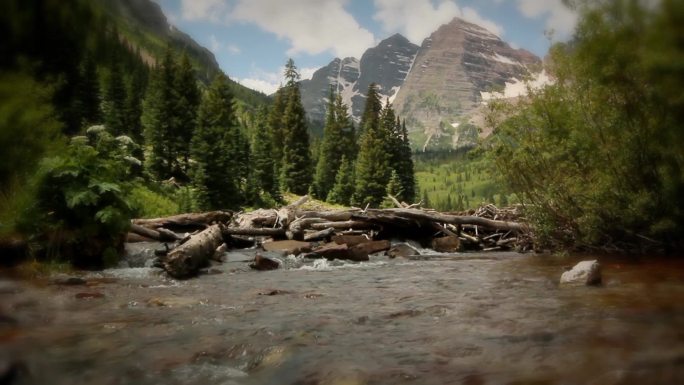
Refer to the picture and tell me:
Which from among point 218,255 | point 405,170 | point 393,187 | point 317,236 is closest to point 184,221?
point 317,236

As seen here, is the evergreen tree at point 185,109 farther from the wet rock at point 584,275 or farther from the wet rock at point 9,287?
the wet rock at point 584,275

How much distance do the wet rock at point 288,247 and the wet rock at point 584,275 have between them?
9.07 meters

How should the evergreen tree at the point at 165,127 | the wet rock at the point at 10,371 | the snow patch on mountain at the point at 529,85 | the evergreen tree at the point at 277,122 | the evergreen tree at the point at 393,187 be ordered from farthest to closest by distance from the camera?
the evergreen tree at the point at 277,122 < the evergreen tree at the point at 393,187 < the evergreen tree at the point at 165,127 < the snow patch on mountain at the point at 529,85 < the wet rock at the point at 10,371

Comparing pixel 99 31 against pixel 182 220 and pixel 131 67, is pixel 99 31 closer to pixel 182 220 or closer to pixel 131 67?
pixel 182 220

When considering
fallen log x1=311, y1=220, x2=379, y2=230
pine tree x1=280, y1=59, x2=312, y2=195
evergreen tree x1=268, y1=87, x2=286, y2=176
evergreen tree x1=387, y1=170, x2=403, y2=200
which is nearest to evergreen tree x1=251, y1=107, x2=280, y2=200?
pine tree x1=280, y1=59, x2=312, y2=195

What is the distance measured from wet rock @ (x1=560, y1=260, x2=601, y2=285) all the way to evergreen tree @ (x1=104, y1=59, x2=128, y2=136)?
208ft

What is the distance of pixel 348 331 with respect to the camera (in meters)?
6.46

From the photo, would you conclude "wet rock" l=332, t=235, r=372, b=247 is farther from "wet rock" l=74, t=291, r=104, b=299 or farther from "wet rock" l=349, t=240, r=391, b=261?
"wet rock" l=74, t=291, r=104, b=299

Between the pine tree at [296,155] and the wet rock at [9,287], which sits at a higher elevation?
the pine tree at [296,155]

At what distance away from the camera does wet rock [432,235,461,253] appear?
772 inches

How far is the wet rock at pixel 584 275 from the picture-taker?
30.5ft

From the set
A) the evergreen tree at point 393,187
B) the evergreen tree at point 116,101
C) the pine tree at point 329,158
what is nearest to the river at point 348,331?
the evergreen tree at point 393,187

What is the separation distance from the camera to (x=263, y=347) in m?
5.61

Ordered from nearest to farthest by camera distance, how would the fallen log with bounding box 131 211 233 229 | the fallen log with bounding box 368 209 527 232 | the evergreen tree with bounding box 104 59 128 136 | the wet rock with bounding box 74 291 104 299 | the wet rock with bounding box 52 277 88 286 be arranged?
the wet rock with bounding box 74 291 104 299
the wet rock with bounding box 52 277 88 286
the fallen log with bounding box 131 211 233 229
the fallen log with bounding box 368 209 527 232
the evergreen tree with bounding box 104 59 128 136
